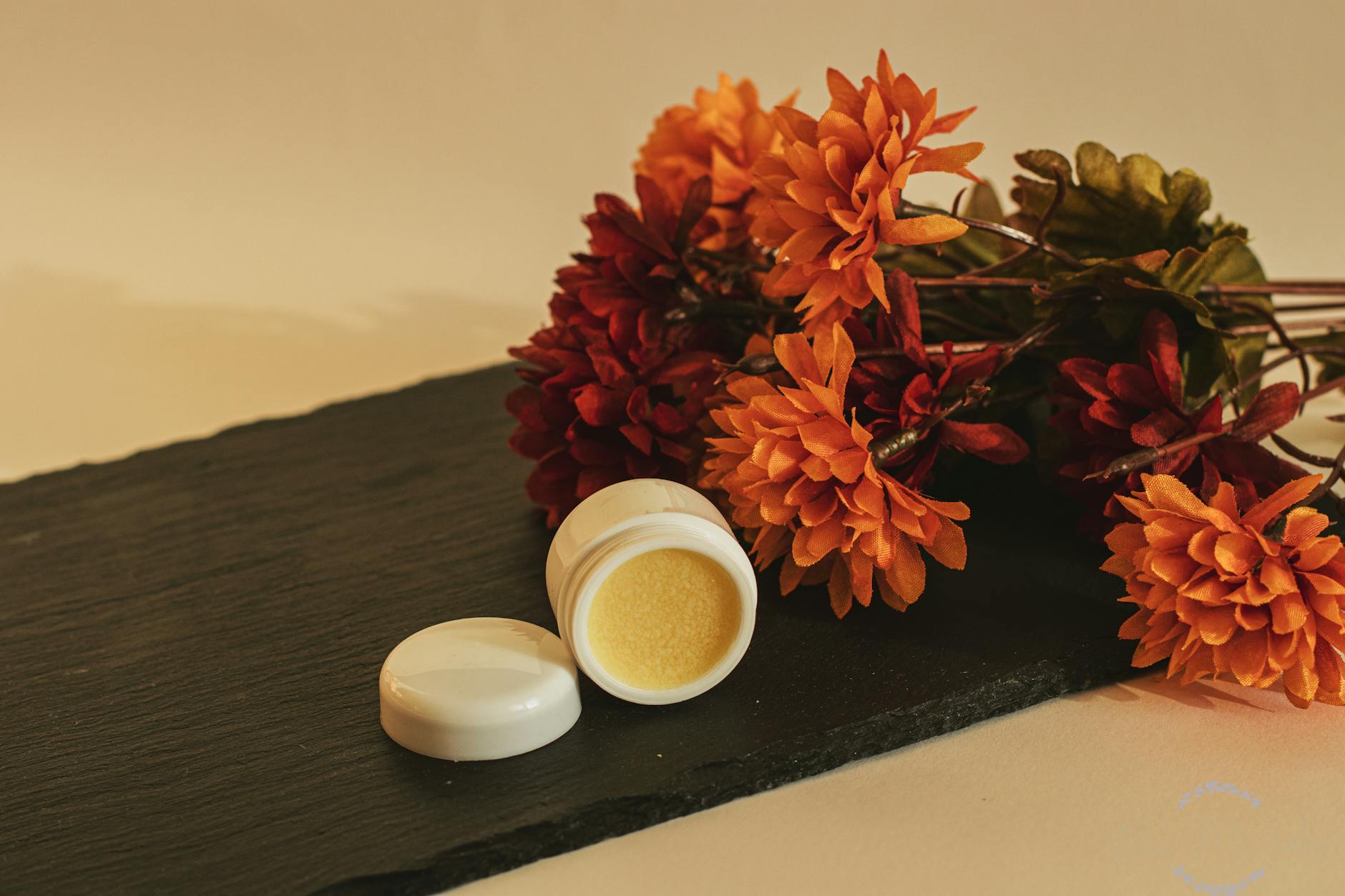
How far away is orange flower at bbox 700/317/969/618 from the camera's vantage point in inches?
43.0

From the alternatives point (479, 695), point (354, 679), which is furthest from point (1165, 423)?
point (354, 679)

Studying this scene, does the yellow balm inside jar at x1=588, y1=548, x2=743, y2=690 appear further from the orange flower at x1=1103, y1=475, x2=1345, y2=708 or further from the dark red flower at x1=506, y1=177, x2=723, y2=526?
the orange flower at x1=1103, y1=475, x2=1345, y2=708

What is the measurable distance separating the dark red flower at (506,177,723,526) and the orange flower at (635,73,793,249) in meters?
0.23

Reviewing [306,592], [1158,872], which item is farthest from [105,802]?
[1158,872]

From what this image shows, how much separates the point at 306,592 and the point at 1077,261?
82 cm

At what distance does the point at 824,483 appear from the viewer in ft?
3.65

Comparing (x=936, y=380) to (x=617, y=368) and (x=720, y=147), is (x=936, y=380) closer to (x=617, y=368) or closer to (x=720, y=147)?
(x=617, y=368)

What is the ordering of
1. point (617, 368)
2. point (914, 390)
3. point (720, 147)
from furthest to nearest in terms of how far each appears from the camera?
1. point (720, 147)
2. point (617, 368)
3. point (914, 390)

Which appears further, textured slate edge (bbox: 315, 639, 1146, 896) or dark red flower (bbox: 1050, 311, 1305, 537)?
dark red flower (bbox: 1050, 311, 1305, 537)

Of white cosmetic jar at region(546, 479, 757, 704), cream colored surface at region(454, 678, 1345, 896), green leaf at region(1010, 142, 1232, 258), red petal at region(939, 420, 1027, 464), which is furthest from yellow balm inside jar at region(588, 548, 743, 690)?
green leaf at region(1010, 142, 1232, 258)

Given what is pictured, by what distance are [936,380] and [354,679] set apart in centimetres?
58

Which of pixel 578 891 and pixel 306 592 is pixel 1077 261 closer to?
pixel 578 891

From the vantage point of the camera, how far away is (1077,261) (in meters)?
1.26

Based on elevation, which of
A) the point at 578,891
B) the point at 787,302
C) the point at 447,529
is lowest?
the point at 578,891
